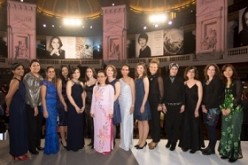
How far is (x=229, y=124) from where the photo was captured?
14.4 ft

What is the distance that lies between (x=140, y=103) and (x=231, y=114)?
1697 mm

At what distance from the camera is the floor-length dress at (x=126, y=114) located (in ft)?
16.5

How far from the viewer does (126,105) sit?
504cm

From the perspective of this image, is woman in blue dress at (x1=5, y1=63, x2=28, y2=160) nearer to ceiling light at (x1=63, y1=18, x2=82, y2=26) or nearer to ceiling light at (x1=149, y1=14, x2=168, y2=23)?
ceiling light at (x1=149, y1=14, x2=168, y2=23)

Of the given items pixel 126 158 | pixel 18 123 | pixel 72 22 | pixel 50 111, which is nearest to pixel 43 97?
pixel 50 111

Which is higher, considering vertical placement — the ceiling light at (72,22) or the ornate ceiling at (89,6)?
the ornate ceiling at (89,6)

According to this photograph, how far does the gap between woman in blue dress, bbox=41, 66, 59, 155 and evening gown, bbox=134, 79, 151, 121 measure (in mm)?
1591

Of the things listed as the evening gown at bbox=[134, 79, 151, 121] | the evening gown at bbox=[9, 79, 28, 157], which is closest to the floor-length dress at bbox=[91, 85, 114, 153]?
the evening gown at bbox=[134, 79, 151, 121]

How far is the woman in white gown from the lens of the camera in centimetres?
503

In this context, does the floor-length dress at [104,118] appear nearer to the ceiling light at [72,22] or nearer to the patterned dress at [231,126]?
the patterned dress at [231,126]

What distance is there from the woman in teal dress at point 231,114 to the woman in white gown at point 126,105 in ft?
5.55

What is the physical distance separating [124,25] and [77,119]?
1237 centimetres

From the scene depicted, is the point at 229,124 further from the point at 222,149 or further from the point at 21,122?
the point at 21,122

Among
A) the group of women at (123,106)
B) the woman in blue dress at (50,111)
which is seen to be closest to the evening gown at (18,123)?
the group of women at (123,106)
